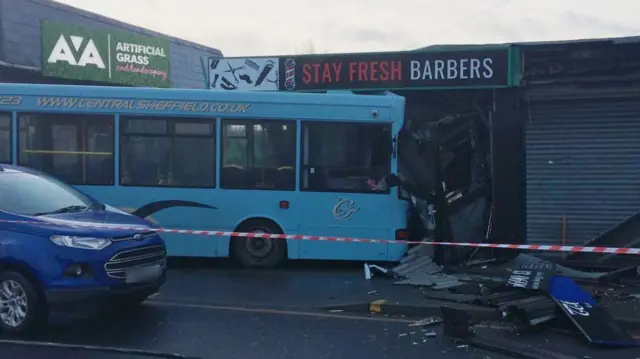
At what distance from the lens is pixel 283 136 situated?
1202cm

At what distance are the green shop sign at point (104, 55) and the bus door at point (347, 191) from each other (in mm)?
13408

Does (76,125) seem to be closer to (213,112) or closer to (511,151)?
(213,112)

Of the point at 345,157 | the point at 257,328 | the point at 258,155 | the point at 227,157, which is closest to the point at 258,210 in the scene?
the point at 258,155

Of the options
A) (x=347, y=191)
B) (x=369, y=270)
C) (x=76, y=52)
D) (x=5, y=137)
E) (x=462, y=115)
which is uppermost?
(x=76, y=52)

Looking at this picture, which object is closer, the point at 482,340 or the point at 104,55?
the point at 482,340

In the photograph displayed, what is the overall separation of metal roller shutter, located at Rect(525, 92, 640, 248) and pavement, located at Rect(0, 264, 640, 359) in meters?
3.81

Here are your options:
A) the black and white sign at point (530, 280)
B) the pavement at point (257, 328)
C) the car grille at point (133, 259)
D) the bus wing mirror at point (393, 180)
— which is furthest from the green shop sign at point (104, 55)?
the black and white sign at point (530, 280)

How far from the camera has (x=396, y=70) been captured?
1406 centimetres

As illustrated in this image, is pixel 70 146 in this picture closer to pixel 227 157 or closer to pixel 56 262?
pixel 227 157

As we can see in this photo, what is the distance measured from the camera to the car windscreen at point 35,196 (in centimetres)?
815

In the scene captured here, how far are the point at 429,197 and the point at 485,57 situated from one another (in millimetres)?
3109

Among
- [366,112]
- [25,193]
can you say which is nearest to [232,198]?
[366,112]

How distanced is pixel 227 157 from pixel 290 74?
3.53m

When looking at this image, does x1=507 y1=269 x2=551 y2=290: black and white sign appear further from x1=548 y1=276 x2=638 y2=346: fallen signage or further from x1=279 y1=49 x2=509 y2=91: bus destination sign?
x1=279 y1=49 x2=509 y2=91: bus destination sign
